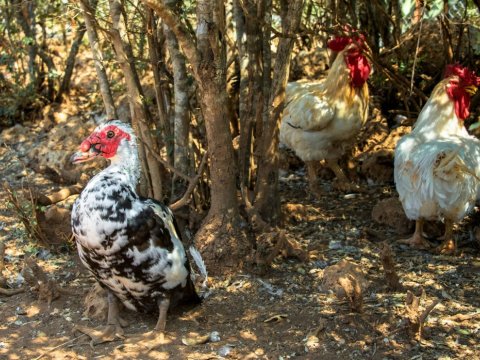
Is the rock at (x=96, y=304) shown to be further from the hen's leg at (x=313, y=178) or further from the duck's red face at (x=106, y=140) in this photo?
the hen's leg at (x=313, y=178)

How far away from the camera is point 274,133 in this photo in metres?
5.23

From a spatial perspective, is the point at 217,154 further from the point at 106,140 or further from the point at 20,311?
the point at 20,311

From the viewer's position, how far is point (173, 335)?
13.6 feet

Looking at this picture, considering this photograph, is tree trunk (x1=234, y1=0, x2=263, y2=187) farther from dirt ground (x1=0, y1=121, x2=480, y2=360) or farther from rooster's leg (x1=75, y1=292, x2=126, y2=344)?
rooster's leg (x1=75, y1=292, x2=126, y2=344)

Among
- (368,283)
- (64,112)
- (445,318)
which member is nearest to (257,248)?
(368,283)

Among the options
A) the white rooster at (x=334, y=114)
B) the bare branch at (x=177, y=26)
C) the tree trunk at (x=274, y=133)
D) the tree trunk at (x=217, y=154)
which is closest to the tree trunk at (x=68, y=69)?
the white rooster at (x=334, y=114)

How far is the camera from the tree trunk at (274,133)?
489 cm

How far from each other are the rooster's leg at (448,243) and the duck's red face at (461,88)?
1.04 m

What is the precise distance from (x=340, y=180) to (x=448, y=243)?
183cm

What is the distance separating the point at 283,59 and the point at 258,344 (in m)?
2.38

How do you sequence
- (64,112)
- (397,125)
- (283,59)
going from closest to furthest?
(283,59)
(397,125)
(64,112)

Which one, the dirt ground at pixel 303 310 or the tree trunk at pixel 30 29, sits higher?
the tree trunk at pixel 30 29

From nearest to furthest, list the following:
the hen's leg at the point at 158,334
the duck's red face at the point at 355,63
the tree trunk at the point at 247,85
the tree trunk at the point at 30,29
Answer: the hen's leg at the point at 158,334, the tree trunk at the point at 247,85, the duck's red face at the point at 355,63, the tree trunk at the point at 30,29

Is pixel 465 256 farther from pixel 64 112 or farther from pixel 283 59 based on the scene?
pixel 64 112
